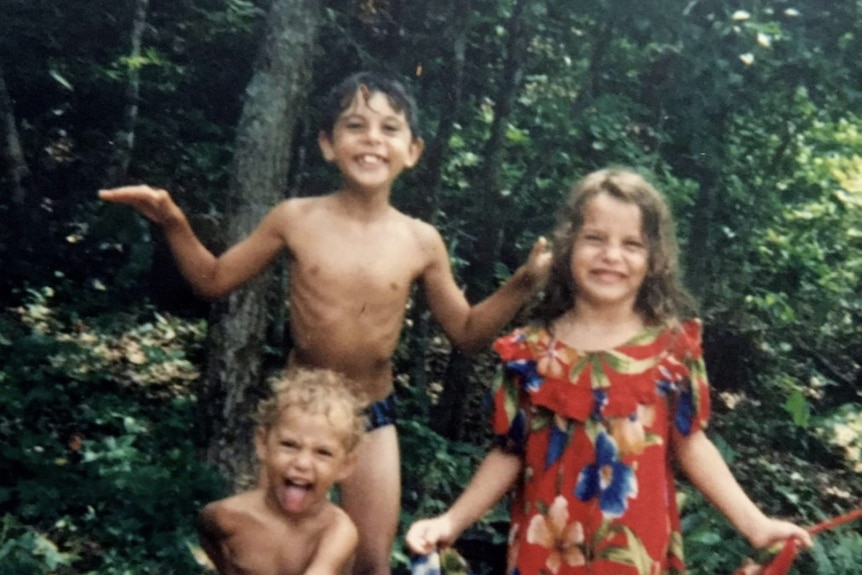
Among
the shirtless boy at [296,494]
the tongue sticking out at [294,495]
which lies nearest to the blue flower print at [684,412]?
the shirtless boy at [296,494]

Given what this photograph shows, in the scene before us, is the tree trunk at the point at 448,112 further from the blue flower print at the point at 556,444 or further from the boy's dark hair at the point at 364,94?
the blue flower print at the point at 556,444

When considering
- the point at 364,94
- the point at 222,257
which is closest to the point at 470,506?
the point at 222,257

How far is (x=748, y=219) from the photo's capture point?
524 centimetres

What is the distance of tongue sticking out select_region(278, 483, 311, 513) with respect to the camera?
2258 mm

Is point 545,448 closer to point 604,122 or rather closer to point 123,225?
point 604,122

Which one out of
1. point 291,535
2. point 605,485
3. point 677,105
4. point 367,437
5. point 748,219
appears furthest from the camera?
point 748,219

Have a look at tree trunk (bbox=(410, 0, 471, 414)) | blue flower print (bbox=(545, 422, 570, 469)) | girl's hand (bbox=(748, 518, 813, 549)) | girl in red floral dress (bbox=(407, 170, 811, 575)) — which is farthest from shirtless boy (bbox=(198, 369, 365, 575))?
tree trunk (bbox=(410, 0, 471, 414))

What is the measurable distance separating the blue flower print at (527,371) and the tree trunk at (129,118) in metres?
4.64

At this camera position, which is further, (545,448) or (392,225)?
(392,225)

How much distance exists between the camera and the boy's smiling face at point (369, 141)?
246cm

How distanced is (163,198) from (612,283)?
114 centimetres

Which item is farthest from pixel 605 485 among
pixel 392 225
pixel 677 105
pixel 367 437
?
pixel 677 105

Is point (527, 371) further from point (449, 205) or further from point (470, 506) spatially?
point (449, 205)

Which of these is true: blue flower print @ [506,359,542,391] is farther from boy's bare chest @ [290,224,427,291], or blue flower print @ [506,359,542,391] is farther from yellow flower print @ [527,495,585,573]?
boy's bare chest @ [290,224,427,291]
